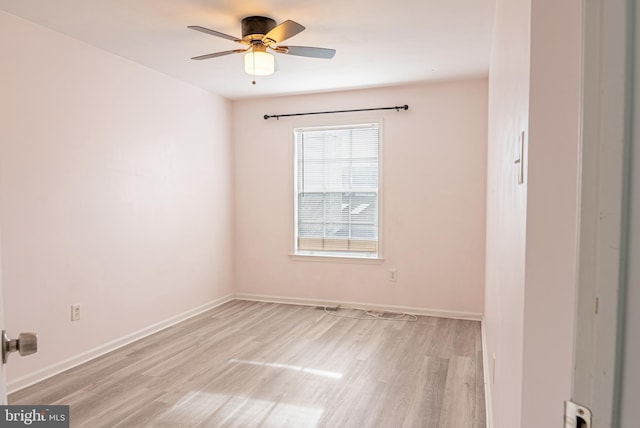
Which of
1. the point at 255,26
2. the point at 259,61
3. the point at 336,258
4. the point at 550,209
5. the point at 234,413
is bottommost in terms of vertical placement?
the point at 234,413

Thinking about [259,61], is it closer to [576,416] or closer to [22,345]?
[22,345]

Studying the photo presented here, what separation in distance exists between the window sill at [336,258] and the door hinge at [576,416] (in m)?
4.23

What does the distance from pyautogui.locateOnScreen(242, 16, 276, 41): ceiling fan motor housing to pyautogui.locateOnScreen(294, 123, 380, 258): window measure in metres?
2.14

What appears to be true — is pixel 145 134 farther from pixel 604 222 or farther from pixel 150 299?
pixel 604 222

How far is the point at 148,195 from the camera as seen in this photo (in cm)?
389

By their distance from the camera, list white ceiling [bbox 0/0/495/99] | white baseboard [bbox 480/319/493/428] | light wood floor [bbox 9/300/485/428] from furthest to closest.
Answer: white ceiling [bbox 0/0/495/99]
light wood floor [bbox 9/300/485/428]
white baseboard [bbox 480/319/493/428]

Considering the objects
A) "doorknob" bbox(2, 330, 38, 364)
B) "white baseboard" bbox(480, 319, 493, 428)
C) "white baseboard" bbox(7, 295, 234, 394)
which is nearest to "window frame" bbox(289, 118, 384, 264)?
"white baseboard" bbox(7, 295, 234, 394)

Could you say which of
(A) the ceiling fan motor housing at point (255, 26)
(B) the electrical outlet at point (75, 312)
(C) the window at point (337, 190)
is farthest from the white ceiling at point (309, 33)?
(B) the electrical outlet at point (75, 312)

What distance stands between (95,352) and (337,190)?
116 inches

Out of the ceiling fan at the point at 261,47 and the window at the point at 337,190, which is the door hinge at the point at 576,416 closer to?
the ceiling fan at the point at 261,47

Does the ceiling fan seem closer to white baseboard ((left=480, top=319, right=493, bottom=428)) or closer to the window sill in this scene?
white baseboard ((left=480, top=319, right=493, bottom=428))

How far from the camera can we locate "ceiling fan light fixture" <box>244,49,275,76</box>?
284 centimetres

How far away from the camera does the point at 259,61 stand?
112 inches

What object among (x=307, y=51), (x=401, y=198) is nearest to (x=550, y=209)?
(x=307, y=51)
